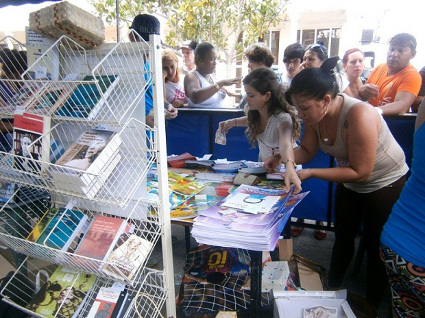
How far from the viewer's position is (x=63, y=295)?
→ 1338mm

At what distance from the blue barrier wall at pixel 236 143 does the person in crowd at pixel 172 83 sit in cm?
22

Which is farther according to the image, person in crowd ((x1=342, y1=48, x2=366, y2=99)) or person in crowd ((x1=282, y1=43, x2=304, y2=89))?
person in crowd ((x1=282, y1=43, x2=304, y2=89))

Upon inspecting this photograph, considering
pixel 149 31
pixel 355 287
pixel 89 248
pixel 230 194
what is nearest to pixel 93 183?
pixel 89 248

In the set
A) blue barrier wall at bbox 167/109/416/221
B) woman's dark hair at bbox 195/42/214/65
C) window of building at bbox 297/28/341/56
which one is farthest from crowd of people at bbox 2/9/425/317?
window of building at bbox 297/28/341/56

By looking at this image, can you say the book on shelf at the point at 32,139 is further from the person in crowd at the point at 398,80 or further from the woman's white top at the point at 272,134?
the person in crowd at the point at 398,80

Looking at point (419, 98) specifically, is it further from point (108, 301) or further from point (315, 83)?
point (108, 301)

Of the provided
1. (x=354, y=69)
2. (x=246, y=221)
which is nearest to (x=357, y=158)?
(x=246, y=221)

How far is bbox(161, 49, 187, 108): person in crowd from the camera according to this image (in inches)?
133

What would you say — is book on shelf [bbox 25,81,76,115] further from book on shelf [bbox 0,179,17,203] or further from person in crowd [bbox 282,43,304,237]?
person in crowd [bbox 282,43,304,237]

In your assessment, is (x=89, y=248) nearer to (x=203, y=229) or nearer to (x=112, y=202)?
(x=112, y=202)

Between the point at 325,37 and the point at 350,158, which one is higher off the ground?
the point at 325,37

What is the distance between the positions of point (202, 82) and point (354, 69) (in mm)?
1589

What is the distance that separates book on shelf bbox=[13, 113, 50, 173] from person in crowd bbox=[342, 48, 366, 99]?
9.49ft

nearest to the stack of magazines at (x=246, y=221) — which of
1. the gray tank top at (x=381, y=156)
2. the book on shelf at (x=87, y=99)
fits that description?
the gray tank top at (x=381, y=156)
